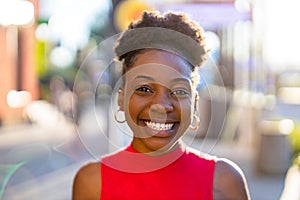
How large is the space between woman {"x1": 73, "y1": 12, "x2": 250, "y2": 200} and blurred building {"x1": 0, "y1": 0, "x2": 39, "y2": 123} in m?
14.7

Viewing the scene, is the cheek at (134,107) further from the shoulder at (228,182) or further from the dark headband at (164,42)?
the shoulder at (228,182)

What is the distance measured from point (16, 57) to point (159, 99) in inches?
788

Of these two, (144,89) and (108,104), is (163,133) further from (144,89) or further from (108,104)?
(108,104)

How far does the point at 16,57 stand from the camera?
849 inches

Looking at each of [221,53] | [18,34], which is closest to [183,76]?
[221,53]

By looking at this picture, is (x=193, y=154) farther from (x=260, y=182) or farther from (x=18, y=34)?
(x=18, y=34)

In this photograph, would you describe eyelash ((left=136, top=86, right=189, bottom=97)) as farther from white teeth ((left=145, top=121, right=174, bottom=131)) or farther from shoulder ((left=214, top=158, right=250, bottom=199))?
shoulder ((left=214, top=158, right=250, bottom=199))

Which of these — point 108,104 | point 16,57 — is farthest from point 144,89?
point 16,57

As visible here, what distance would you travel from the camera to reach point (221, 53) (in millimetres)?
15102

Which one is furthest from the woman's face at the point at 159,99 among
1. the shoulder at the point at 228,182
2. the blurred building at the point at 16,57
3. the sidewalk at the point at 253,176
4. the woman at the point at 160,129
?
the blurred building at the point at 16,57

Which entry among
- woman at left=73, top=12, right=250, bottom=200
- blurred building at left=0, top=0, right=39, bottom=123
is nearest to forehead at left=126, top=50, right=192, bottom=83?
woman at left=73, top=12, right=250, bottom=200

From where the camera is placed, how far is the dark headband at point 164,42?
213 cm

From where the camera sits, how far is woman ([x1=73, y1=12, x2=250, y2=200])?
206 cm

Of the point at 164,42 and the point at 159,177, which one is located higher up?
the point at 164,42
